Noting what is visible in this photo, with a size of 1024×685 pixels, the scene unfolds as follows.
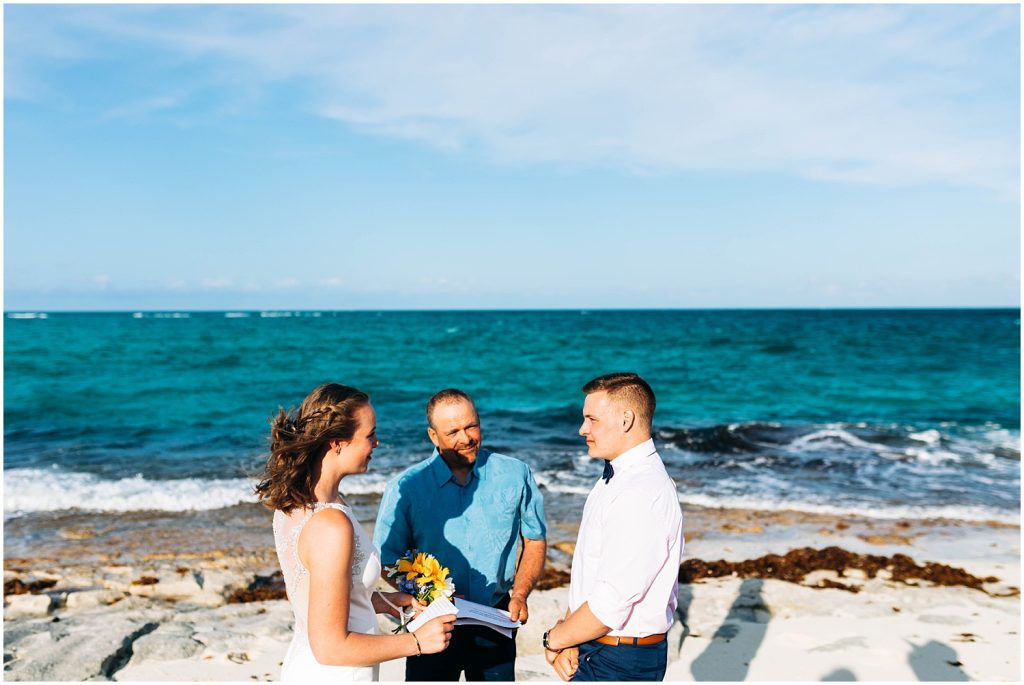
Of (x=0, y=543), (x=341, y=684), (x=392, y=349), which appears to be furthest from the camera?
(x=392, y=349)

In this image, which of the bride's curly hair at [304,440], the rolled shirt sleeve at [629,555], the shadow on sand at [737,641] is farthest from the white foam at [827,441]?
the bride's curly hair at [304,440]

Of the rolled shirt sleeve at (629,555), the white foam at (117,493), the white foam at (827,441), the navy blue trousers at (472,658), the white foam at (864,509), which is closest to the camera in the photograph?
the rolled shirt sleeve at (629,555)

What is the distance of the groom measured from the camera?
3.03 m

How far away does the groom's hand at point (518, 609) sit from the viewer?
12.0ft

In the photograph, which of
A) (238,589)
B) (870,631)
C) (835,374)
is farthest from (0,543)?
(835,374)

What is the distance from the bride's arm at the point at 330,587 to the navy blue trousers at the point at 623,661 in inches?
42.6

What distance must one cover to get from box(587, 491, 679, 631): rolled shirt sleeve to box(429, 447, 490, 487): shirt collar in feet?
3.36

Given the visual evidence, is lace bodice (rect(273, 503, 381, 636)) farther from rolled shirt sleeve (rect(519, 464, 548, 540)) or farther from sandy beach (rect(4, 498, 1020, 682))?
sandy beach (rect(4, 498, 1020, 682))

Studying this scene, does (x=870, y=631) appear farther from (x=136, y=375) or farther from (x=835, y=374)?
(x=136, y=375)

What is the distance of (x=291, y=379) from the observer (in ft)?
94.1

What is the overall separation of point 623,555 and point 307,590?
1182mm

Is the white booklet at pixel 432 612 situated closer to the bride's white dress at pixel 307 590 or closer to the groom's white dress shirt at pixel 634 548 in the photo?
the bride's white dress at pixel 307 590

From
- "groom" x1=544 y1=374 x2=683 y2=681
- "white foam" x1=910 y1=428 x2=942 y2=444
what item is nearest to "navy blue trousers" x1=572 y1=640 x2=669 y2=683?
"groom" x1=544 y1=374 x2=683 y2=681

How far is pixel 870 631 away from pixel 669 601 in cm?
377
